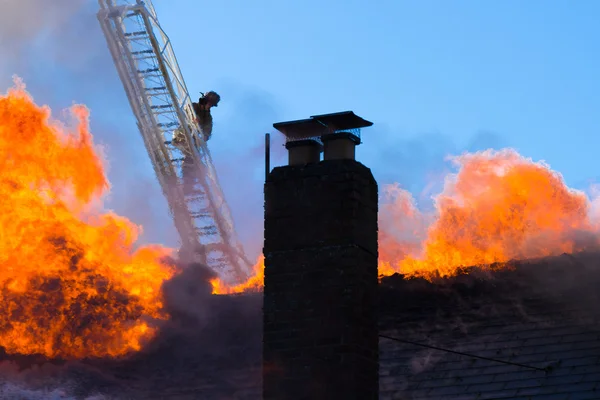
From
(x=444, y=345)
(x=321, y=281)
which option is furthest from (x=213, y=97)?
(x=321, y=281)

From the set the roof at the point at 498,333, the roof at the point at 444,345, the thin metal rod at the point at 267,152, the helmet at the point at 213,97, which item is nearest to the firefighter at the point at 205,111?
the helmet at the point at 213,97

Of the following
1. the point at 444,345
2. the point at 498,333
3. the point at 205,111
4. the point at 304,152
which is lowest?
the point at 444,345

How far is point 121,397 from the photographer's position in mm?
19453

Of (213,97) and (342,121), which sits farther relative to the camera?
(213,97)

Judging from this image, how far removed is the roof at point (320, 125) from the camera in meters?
14.3

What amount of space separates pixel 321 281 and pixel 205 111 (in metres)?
23.3

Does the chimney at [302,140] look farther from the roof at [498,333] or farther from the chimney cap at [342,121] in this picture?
the roof at [498,333]

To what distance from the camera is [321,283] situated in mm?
13570

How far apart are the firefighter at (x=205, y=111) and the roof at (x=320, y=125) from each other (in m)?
21.6

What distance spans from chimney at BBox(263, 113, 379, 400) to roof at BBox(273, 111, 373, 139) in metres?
0.09

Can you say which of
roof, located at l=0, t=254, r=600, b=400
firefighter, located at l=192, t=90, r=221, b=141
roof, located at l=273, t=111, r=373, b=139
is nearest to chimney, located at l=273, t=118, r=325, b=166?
roof, located at l=273, t=111, r=373, b=139

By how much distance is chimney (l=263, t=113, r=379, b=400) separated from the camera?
43.5 feet

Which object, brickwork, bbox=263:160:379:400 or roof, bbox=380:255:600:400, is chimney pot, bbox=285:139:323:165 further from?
roof, bbox=380:255:600:400

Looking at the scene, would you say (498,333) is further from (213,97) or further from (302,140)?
(213,97)
